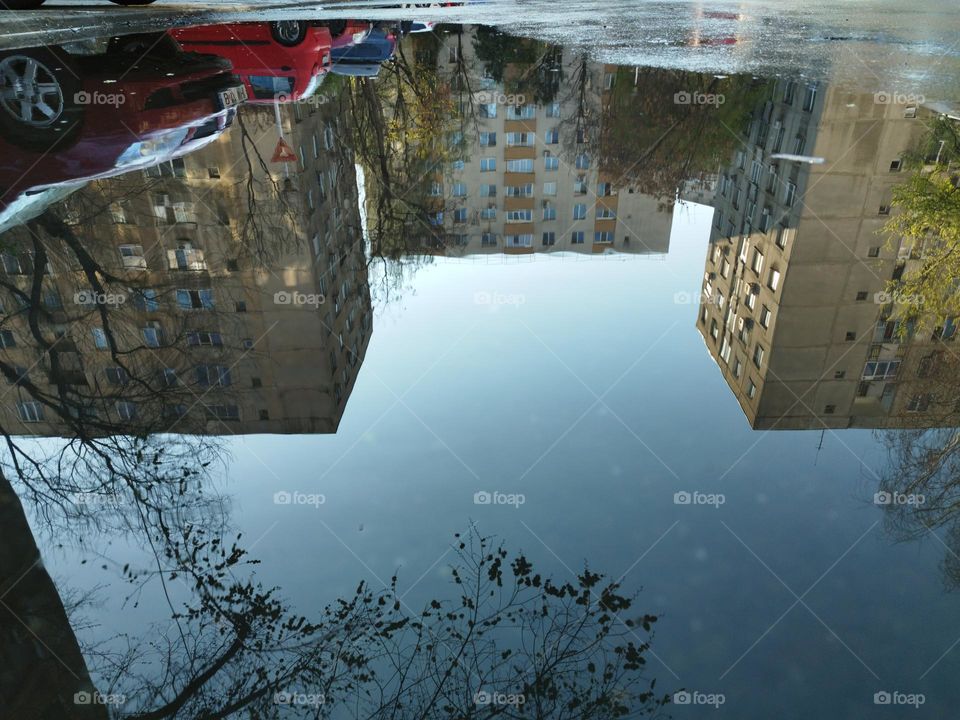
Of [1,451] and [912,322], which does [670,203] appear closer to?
[912,322]

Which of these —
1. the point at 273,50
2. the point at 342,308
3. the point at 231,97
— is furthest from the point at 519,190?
the point at 273,50

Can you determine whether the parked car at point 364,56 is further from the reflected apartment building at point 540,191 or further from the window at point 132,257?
the window at point 132,257

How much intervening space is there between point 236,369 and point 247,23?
532 inches

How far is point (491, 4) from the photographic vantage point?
26.0 metres

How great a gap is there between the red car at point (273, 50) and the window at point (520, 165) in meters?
4.29

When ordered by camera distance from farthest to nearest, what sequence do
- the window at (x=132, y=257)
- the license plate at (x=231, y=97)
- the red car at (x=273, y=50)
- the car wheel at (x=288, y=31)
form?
1. the car wheel at (x=288, y=31)
2. the red car at (x=273, y=50)
3. the license plate at (x=231, y=97)
4. the window at (x=132, y=257)

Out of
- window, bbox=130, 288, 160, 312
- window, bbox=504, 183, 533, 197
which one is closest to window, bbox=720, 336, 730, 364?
window, bbox=504, 183, 533, 197

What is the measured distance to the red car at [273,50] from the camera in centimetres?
1118

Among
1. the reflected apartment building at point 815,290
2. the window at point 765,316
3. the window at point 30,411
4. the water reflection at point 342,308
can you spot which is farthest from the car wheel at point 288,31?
the window at point 765,316

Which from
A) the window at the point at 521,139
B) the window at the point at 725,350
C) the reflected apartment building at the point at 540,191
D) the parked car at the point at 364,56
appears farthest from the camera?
the parked car at the point at 364,56

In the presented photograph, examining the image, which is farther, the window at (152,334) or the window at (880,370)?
the window at (152,334)

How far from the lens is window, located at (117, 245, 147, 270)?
17.9 feet

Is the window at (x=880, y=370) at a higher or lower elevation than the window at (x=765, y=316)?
lower

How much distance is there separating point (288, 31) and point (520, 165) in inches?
342
